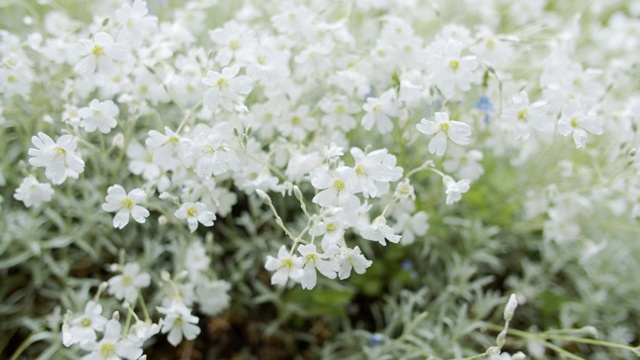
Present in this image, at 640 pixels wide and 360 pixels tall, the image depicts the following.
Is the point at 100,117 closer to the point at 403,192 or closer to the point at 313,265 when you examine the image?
the point at 313,265

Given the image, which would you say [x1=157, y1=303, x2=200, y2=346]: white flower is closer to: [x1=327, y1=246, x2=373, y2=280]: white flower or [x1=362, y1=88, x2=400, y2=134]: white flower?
[x1=327, y1=246, x2=373, y2=280]: white flower

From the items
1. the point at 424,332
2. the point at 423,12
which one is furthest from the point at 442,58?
the point at 423,12

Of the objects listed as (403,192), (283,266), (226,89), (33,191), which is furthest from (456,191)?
(33,191)

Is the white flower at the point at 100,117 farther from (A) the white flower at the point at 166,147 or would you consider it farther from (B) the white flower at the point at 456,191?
(B) the white flower at the point at 456,191

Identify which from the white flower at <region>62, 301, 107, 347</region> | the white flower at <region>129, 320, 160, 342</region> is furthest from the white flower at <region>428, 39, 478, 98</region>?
the white flower at <region>62, 301, 107, 347</region>

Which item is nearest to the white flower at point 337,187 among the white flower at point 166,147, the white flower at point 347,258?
the white flower at point 347,258

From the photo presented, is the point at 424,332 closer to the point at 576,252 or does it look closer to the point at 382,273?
the point at 382,273
